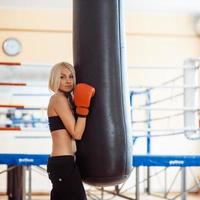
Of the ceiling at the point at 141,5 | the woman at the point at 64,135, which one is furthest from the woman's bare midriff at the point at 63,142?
the ceiling at the point at 141,5

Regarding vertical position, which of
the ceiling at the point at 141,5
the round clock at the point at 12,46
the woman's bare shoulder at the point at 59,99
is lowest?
the woman's bare shoulder at the point at 59,99

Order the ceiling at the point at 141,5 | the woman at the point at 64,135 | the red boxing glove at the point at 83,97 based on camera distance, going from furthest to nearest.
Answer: the ceiling at the point at 141,5 < the woman at the point at 64,135 < the red boxing glove at the point at 83,97

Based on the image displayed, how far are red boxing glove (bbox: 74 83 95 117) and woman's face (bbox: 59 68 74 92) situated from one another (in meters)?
0.13

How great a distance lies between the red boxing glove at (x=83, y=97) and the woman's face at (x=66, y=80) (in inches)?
5.1

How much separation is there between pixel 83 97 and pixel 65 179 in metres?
0.47

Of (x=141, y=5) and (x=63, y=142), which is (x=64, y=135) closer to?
(x=63, y=142)

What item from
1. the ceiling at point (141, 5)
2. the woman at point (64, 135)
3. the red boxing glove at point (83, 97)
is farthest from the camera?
the ceiling at point (141, 5)

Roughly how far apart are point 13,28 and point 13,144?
1773mm

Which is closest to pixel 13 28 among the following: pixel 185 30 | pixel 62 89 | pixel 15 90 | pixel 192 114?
pixel 15 90

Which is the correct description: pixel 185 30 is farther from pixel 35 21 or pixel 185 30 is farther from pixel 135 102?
pixel 35 21

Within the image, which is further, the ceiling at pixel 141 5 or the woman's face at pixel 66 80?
the ceiling at pixel 141 5

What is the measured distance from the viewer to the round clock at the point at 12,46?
252 inches

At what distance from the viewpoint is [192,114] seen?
3924 millimetres

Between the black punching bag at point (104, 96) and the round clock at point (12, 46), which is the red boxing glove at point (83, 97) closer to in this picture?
the black punching bag at point (104, 96)
